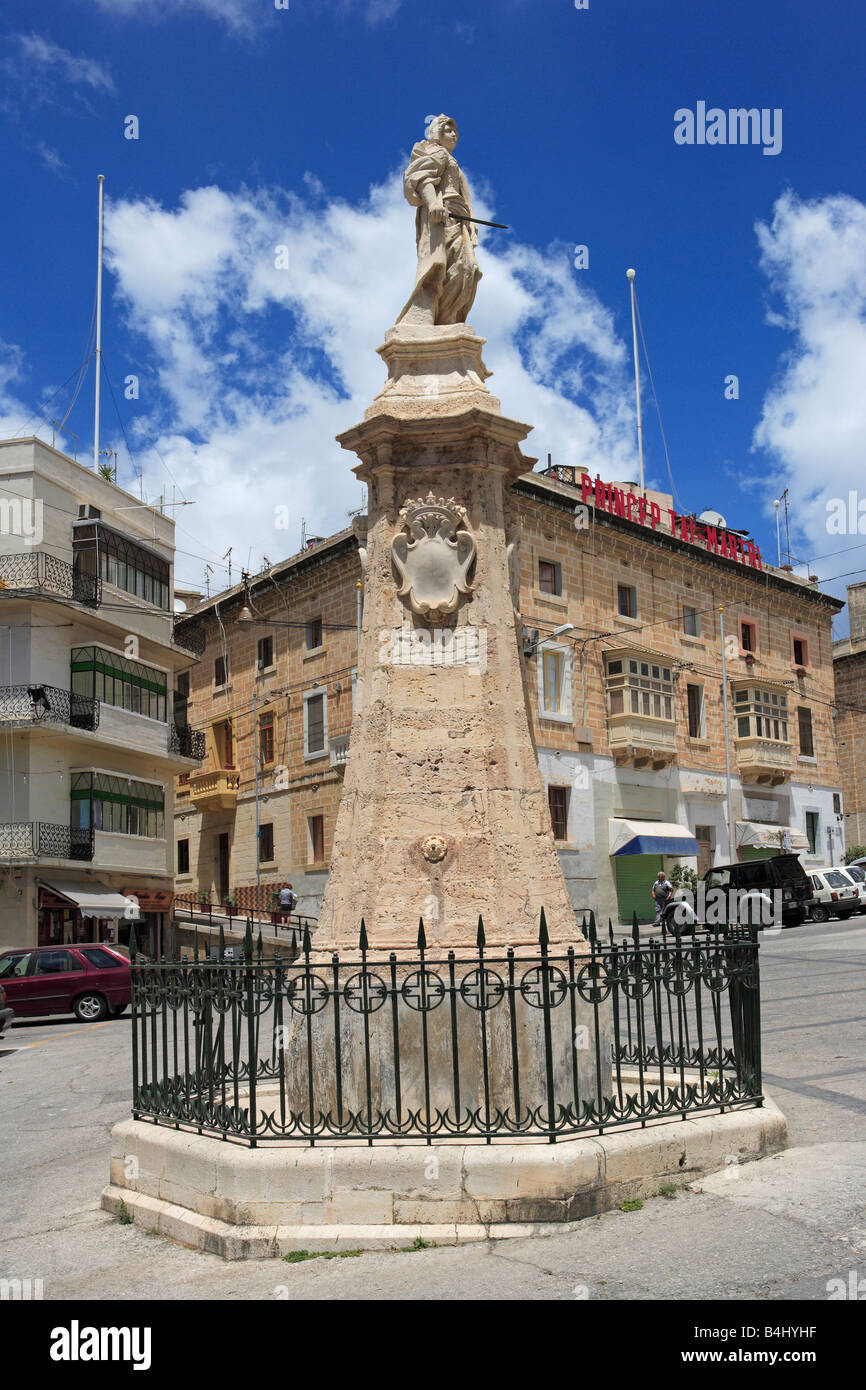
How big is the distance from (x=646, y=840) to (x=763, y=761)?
7.31 m

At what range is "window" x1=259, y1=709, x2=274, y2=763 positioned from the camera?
38.2 metres

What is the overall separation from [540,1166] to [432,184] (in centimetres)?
653

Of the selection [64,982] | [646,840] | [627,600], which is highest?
[627,600]

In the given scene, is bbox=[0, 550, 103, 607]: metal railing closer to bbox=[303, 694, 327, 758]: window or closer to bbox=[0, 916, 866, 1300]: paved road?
bbox=[303, 694, 327, 758]: window

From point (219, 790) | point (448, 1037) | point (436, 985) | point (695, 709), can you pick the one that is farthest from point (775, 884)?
point (436, 985)

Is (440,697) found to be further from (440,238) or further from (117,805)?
(117,805)

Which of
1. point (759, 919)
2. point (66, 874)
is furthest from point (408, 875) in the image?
point (66, 874)

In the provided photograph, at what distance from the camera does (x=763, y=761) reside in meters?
39.2

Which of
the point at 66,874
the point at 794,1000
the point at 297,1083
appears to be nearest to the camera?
the point at 297,1083

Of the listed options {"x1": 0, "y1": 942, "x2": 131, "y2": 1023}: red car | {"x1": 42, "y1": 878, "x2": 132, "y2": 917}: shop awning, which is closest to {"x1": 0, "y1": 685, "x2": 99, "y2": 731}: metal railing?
{"x1": 42, "y1": 878, "x2": 132, "y2": 917}: shop awning

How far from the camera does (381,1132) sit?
20.9 feet

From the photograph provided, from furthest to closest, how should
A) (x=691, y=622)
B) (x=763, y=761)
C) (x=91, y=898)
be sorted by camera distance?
(x=763, y=761)
(x=691, y=622)
(x=91, y=898)
